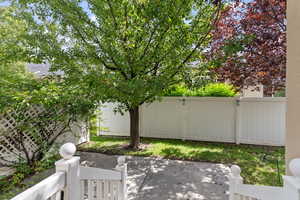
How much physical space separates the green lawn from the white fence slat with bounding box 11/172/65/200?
3.33 meters

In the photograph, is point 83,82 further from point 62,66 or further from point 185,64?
point 185,64

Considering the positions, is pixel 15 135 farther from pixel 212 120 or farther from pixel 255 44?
pixel 255 44

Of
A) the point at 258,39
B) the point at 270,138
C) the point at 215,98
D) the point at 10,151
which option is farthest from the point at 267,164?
the point at 10,151

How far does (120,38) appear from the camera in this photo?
12.0 ft

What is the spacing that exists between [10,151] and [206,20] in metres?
4.77

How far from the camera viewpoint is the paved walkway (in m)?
2.79

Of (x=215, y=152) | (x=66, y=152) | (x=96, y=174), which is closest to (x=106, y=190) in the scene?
(x=96, y=174)

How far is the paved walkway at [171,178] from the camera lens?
279 cm

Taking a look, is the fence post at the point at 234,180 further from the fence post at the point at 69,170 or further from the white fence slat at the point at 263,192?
the fence post at the point at 69,170

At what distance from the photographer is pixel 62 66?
3.84 metres

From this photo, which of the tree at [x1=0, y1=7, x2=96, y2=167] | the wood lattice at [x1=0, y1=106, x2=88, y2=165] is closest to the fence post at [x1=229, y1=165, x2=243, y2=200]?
the tree at [x1=0, y1=7, x2=96, y2=167]

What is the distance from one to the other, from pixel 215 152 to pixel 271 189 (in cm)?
386

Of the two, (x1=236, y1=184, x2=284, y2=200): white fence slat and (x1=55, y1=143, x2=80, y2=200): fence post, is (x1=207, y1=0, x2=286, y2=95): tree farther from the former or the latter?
(x1=55, y1=143, x2=80, y2=200): fence post

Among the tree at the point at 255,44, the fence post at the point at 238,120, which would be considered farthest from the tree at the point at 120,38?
the fence post at the point at 238,120
